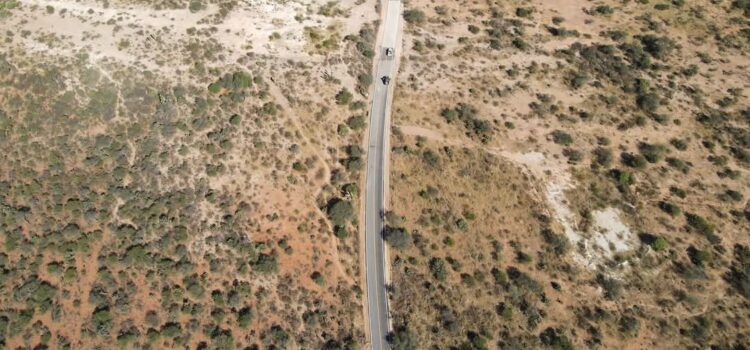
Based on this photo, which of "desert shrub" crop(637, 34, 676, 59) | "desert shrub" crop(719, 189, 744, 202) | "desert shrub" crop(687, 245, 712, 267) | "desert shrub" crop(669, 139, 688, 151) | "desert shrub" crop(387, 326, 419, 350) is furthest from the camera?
"desert shrub" crop(637, 34, 676, 59)

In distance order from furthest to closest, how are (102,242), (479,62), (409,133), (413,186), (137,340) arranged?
(479,62)
(409,133)
(413,186)
(102,242)
(137,340)

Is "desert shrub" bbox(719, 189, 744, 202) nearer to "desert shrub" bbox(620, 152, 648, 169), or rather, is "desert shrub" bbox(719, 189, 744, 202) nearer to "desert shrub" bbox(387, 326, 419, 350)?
"desert shrub" bbox(620, 152, 648, 169)

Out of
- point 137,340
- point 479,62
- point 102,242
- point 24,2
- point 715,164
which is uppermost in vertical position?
point 24,2

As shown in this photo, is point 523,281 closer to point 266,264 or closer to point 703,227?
point 703,227

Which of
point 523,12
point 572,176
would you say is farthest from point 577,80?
point 572,176

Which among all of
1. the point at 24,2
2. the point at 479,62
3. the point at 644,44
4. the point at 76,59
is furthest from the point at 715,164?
the point at 24,2

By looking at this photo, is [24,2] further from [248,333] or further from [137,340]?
[248,333]

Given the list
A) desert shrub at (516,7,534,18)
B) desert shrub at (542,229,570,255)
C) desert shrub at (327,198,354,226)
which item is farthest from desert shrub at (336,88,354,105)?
desert shrub at (542,229,570,255)
